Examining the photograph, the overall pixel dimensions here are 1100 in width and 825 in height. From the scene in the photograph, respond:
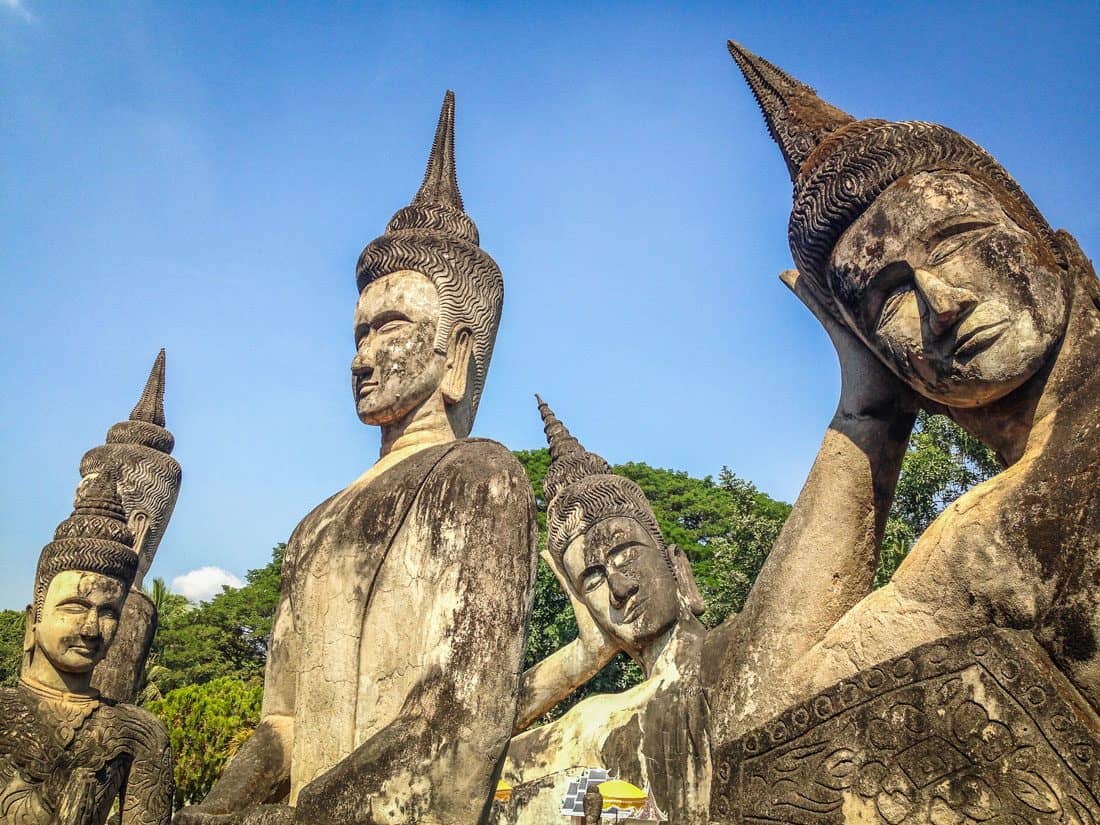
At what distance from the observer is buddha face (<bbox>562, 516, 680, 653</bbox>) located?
8930 mm

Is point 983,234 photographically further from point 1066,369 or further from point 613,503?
point 613,503

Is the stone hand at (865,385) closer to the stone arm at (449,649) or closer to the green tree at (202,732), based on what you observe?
the stone arm at (449,649)

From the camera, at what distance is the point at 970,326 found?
11.8 feet

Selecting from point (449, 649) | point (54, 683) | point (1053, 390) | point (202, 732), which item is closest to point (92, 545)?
point (54, 683)

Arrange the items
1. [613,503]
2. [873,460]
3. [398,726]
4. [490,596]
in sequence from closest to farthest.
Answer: [398,726] < [490,596] < [873,460] < [613,503]

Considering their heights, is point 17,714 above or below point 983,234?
below

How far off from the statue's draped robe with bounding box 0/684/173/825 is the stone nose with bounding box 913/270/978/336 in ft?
18.4

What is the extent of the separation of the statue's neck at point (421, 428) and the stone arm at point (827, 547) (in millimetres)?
1706

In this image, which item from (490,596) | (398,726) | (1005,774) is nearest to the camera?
(1005,774)

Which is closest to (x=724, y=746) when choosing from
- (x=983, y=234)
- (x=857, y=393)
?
(x=857, y=393)

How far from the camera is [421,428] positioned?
188 inches

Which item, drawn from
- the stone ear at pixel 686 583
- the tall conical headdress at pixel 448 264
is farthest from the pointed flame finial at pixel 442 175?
the stone ear at pixel 686 583

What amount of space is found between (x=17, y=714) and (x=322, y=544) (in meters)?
3.41

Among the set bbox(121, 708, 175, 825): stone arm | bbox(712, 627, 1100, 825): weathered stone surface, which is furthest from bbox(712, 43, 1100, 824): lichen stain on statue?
bbox(121, 708, 175, 825): stone arm
